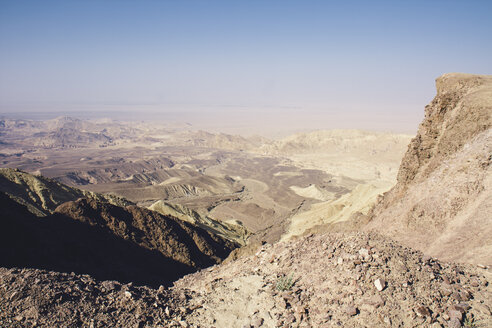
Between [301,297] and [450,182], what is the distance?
9.76m

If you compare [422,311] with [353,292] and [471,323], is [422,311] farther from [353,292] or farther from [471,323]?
[353,292]

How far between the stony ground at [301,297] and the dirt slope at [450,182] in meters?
2.84

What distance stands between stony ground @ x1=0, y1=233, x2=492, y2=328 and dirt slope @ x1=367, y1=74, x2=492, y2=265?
9.33ft

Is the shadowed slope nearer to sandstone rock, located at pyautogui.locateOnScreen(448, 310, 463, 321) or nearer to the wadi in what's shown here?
the wadi

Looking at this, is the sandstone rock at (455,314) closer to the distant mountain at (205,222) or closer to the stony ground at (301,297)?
the stony ground at (301,297)

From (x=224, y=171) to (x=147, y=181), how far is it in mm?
22881

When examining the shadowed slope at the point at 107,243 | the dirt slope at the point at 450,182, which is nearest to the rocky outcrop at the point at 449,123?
the dirt slope at the point at 450,182

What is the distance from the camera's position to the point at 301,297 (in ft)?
23.9

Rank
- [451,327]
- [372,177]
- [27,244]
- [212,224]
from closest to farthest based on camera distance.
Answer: [451,327]
[27,244]
[212,224]
[372,177]

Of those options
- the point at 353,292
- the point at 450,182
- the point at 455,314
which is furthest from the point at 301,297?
the point at 450,182

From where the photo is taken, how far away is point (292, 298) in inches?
289

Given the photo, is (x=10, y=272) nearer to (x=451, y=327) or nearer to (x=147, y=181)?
(x=451, y=327)

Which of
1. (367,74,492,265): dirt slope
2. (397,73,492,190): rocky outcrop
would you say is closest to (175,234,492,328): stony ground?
(367,74,492,265): dirt slope

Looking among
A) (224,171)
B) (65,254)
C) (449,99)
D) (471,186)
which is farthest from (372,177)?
(65,254)
